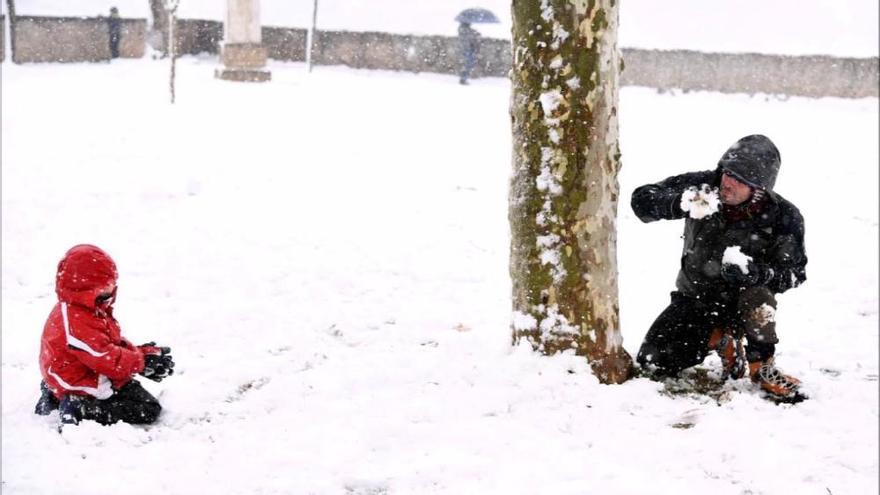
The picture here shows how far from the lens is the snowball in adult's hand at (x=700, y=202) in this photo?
13.8 feet

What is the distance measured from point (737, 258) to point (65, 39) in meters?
22.5

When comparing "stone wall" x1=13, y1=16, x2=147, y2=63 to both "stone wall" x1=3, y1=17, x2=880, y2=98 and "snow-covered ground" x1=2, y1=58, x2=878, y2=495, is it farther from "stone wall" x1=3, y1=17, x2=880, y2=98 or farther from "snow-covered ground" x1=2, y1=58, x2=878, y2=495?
"snow-covered ground" x1=2, y1=58, x2=878, y2=495

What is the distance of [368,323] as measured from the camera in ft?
18.8

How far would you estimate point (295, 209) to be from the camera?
30.2 ft

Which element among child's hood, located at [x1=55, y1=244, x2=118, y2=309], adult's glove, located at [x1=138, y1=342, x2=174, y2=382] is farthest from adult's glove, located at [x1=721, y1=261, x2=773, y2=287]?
child's hood, located at [x1=55, y1=244, x2=118, y2=309]

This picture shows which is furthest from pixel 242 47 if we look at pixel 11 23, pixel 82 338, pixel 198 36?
pixel 82 338

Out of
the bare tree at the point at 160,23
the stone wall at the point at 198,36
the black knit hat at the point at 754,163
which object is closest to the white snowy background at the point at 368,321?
the black knit hat at the point at 754,163

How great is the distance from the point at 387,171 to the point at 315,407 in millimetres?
7483

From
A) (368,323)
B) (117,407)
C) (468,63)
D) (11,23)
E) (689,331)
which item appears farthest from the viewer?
(468,63)

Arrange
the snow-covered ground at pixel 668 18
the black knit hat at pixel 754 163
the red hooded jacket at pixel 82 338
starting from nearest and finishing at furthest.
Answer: the red hooded jacket at pixel 82 338
the black knit hat at pixel 754 163
the snow-covered ground at pixel 668 18

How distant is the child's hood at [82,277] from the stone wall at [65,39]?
20.7 metres

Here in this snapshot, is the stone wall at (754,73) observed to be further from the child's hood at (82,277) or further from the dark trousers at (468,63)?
the child's hood at (82,277)

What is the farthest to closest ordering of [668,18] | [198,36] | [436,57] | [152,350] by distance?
[668,18] < [436,57] < [198,36] < [152,350]

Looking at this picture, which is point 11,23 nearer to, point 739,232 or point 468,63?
point 468,63
